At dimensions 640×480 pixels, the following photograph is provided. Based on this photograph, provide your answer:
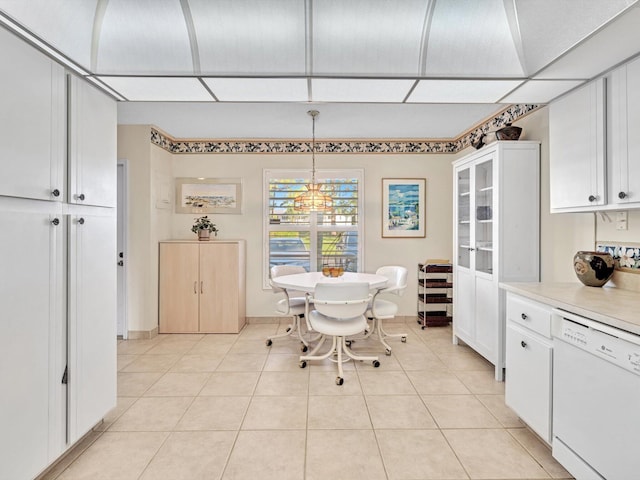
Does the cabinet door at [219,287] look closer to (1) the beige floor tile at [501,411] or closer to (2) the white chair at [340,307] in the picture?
(2) the white chair at [340,307]

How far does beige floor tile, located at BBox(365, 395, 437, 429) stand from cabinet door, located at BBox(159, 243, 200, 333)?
256cm

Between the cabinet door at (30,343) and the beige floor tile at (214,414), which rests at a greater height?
the cabinet door at (30,343)

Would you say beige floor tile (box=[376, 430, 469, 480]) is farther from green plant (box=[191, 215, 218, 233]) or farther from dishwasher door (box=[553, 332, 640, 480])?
green plant (box=[191, 215, 218, 233])

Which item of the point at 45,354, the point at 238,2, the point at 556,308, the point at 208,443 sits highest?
the point at 238,2

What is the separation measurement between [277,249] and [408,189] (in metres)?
2.00

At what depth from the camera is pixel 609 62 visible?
1835 millimetres

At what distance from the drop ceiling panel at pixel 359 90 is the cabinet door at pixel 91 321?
60.7 inches

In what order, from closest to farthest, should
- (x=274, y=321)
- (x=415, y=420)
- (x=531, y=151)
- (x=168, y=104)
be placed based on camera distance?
(x=415, y=420)
(x=531, y=151)
(x=168, y=104)
(x=274, y=321)

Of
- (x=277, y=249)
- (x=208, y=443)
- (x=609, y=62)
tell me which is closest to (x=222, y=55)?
(x=609, y=62)

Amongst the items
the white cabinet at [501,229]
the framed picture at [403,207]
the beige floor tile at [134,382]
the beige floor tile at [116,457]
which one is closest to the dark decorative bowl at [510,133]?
the white cabinet at [501,229]

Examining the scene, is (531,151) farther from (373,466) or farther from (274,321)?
(274,321)

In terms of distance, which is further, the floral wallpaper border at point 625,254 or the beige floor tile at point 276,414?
the beige floor tile at point 276,414

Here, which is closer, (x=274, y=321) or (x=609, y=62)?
(x=609, y=62)

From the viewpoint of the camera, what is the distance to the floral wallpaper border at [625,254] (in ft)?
6.75
